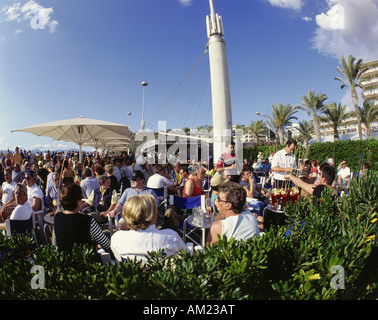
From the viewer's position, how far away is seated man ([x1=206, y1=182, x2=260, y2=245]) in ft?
7.38

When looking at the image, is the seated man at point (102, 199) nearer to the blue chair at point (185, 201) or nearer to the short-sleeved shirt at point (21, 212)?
the short-sleeved shirt at point (21, 212)

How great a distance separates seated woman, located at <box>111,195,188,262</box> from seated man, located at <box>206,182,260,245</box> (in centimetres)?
38

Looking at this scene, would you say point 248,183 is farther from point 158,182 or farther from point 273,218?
point 158,182

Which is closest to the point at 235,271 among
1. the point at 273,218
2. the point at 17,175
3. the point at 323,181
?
the point at 273,218

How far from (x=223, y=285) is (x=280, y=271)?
1.52ft

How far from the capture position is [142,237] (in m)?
1.99

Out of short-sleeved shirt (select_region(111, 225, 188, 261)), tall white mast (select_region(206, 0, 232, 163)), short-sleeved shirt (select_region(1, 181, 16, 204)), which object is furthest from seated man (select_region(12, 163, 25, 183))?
tall white mast (select_region(206, 0, 232, 163))

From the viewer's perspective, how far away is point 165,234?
2.02 m

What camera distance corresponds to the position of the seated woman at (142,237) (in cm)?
197

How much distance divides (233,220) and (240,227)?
9 centimetres
